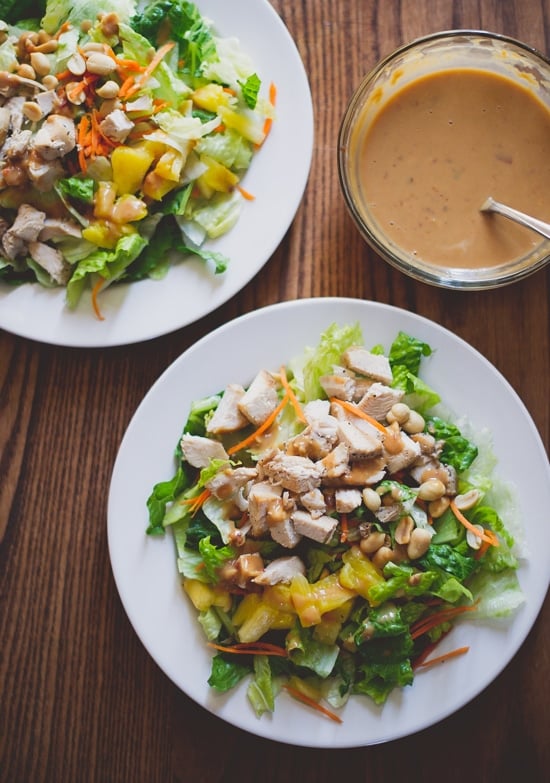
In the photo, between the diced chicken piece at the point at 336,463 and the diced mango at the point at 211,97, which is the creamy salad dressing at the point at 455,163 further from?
the diced chicken piece at the point at 336,463

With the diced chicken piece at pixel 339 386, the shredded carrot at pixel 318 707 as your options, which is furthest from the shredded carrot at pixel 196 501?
the shredded carrot at pixel 318 707

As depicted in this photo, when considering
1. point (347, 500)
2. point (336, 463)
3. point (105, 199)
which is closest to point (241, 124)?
point (105, 199)

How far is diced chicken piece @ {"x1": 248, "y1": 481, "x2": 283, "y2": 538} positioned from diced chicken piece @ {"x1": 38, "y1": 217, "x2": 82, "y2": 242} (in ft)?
3.22

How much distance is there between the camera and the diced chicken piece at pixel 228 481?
81.1 inches

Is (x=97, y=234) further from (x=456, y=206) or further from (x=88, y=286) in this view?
(x=456, y=206)

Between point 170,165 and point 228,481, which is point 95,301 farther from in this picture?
point 228,481

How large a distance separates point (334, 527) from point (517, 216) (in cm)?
107

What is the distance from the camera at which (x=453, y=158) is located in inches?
87.5

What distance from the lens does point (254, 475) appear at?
2090 mm

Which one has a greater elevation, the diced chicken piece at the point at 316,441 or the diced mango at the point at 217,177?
the diced mango at the point at 217,177

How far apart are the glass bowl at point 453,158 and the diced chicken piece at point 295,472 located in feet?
2.22

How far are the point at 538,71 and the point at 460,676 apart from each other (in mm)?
1846

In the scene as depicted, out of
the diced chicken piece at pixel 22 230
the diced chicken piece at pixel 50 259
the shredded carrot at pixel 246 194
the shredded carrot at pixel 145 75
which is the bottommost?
the diced chicken piece at pixel 50 259

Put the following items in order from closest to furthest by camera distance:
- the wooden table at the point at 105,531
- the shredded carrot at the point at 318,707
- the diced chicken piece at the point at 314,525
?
1. the diced chicken piece at the point at 314,525
2. the shredded carrot at the point at 318,707
3. the wooden table at the point at 105,531
